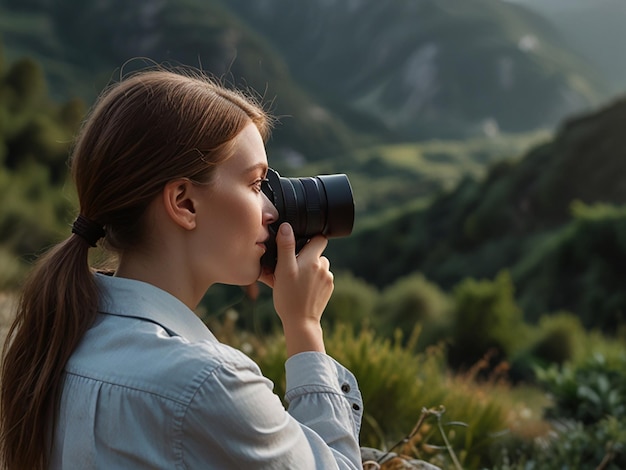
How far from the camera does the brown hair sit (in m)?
1.50

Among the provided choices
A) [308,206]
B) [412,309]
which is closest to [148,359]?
[308,206]

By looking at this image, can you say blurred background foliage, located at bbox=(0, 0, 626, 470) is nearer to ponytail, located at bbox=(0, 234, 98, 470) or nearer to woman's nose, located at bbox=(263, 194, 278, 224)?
ponytail, located at bbox=(0, 234, 98, 470)

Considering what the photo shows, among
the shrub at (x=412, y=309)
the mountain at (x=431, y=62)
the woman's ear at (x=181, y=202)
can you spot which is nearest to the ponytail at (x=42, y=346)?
the woman's ear at (x=181, y=202)

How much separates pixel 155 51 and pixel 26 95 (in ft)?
121

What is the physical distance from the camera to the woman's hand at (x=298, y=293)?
1675 millimetres

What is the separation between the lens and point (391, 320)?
10.2 meters

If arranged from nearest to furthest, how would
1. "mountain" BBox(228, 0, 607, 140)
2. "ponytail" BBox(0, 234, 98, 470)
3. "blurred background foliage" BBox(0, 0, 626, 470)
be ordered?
"ponytail" BBox(0, 234, 98, 470) → "blurred background foliage" BBox(0, 0, 626, 470) → "mountain" BBox(228, 0, 607, 140)

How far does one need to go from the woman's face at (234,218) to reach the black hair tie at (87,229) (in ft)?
0.61

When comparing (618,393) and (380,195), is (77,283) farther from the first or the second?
(380,195)

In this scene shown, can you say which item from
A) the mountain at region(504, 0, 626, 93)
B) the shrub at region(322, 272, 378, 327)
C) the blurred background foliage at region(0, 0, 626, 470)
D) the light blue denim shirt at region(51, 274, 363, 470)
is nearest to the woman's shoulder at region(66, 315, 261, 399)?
the light blue denim shirt at region(51, 274, 363, 470)

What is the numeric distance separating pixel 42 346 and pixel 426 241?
16.7 metres

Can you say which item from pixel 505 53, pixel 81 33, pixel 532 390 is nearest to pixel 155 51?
pixel 81 33

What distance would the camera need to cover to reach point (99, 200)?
5.09ft

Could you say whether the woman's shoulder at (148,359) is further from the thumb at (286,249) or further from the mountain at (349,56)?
the mountain at (349,56)
